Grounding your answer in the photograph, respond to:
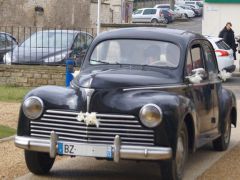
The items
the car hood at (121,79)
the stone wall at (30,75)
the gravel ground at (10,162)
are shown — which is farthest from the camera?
the stone wall at (30,75)

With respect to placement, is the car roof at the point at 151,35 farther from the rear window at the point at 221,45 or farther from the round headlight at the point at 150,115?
the rear window at the point at 221,45

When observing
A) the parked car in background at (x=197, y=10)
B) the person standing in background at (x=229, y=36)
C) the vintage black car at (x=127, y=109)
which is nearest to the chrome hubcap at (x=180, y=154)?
the vintage black car at (x=127, y=109)

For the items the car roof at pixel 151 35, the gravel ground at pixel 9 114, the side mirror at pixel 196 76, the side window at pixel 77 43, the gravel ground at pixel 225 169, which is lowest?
the gravel ground at pixel 225 169

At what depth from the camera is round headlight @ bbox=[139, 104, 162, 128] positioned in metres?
8.22

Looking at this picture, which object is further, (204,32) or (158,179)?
(204,32)

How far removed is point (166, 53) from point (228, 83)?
604 inches

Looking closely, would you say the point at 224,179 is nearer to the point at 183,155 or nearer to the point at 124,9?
the point at 183,155

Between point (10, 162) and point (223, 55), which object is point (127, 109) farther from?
point (223, 55)

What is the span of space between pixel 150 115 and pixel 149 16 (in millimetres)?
58122

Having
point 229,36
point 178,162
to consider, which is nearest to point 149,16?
point 229,36

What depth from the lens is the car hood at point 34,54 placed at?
858 inches

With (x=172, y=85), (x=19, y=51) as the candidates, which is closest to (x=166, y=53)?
(x=172, y=85)

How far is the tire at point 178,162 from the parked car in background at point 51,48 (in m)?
12.0

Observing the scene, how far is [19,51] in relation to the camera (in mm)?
22281
